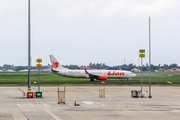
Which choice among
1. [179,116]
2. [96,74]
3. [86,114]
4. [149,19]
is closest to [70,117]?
[86,114]

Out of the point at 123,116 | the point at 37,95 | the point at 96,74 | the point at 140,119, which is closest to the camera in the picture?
the point at 140,119

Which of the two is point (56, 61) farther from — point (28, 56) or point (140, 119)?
point (140, 119)

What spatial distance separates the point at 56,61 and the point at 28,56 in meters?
46.5

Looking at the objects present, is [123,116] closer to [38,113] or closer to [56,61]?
[38,113]

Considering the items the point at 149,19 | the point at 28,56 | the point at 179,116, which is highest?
the point at 149,19

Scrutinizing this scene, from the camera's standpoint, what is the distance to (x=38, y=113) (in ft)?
79.6

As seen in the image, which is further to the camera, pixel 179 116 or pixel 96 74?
pixel 96 74

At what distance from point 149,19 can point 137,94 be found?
31.0ft

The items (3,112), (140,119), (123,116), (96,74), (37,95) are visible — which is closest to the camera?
(140,119)

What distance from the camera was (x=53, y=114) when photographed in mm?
23719

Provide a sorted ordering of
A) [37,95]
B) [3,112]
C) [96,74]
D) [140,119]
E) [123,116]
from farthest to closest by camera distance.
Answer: [96,74] < [37,95] < [3,112] < [123,116] < [140,119]

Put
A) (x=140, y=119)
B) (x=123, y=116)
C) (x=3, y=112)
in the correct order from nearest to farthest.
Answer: (x=140, y=119) < (x=123, y=116) < (x=3, y=112)

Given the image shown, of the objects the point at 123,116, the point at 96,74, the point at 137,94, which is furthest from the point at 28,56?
the point at 96,74

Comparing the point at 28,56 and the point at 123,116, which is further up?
the point at 28,56
